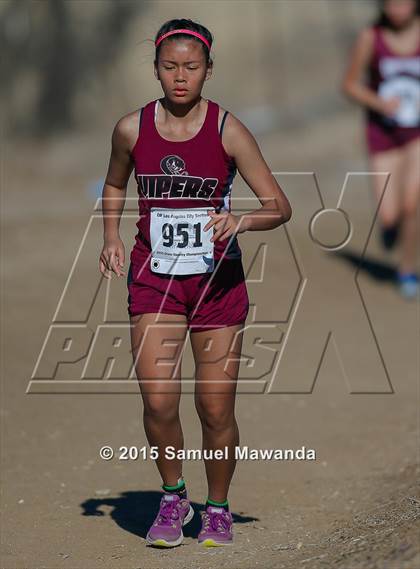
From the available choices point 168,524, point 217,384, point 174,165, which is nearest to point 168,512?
point 168,524

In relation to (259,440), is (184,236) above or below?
above

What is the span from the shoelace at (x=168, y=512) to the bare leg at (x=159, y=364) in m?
0.30

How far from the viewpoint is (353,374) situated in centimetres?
809

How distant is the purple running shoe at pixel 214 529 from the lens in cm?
510

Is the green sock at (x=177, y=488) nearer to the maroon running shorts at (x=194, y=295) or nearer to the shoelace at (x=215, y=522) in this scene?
the shoelace at (x=215, y=522)

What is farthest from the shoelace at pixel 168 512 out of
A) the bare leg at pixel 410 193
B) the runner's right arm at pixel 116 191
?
the bare leg at pixel 410 193

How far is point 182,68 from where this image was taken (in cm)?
469

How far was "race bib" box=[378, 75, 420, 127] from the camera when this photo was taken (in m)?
9.41

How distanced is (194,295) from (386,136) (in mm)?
5049

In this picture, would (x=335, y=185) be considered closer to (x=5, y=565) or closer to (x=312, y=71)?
(x=312, y=71)

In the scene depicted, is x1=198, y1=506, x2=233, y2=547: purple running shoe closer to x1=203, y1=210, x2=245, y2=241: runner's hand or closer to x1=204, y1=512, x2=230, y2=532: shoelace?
x1=204, y1=512, x2=230, y2=532: shoelace

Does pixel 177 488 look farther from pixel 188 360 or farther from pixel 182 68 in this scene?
pixel 188 360

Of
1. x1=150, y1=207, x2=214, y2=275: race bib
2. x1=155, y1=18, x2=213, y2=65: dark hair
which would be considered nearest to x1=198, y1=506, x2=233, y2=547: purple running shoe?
x1=150, y1=207, x2=214, y2=275: race bib

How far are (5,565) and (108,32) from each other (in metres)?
14.5
